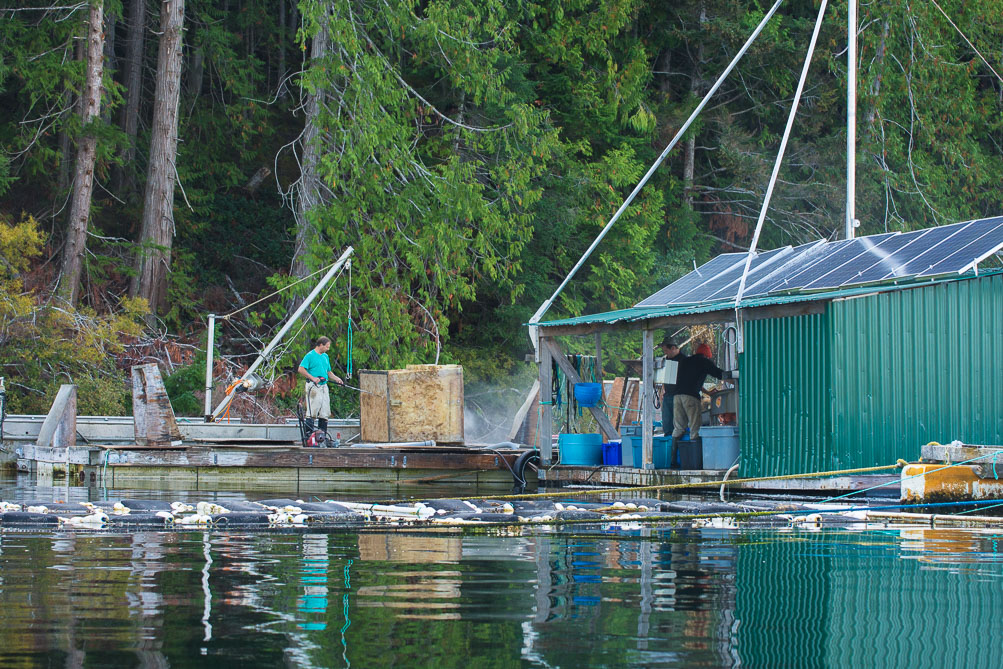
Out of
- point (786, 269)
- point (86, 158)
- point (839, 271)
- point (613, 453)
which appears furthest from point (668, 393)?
point (86, 158)

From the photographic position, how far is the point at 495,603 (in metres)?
6.84

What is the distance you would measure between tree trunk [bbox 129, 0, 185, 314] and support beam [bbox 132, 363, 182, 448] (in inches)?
437

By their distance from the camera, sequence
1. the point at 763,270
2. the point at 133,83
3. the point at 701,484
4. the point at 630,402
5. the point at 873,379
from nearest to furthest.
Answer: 1. the point at 701,484
2. the point at 873,379
3. the point at 763,270
4. the point at 630,402
5. the point at 133,83

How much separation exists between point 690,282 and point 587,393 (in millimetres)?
3166

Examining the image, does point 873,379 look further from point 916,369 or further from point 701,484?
point 701,484

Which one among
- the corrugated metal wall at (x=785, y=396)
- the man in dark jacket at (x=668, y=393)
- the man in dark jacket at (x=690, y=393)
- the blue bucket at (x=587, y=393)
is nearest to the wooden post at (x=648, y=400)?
the man in dark jacket at (x=668, y=393)

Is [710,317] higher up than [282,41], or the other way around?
[282,41]

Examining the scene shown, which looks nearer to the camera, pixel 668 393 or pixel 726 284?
pixel 668 393

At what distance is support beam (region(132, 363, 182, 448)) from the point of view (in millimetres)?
20750

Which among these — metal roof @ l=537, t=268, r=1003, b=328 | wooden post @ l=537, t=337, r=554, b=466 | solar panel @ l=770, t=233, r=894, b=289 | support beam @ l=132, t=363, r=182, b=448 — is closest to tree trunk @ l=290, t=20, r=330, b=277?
support beam @ l=132, t=363, r=182, b=448

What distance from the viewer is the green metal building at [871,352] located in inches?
576

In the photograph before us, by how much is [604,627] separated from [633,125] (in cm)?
3173

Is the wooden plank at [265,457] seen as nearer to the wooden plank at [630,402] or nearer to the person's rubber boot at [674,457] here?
the person's rubber boot at [674,457]

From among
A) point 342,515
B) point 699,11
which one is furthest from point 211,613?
point 699,11
